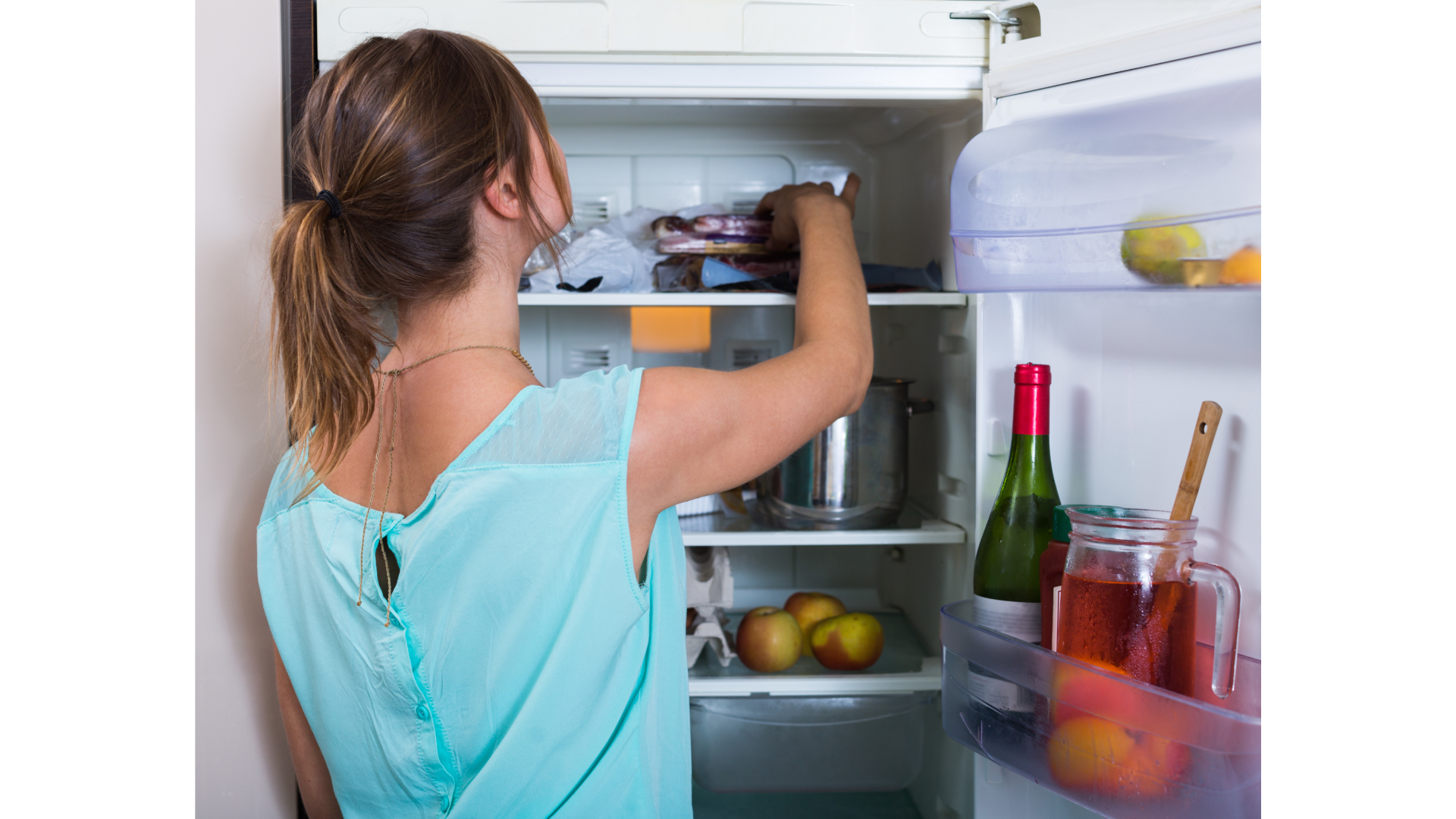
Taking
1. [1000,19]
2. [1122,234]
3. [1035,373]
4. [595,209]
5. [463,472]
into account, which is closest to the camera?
[463,472]

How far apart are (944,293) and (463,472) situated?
718 mm

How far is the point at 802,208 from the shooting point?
3.74 feet

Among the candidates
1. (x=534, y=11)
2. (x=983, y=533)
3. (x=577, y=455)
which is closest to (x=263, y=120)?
(x=534, y=11)

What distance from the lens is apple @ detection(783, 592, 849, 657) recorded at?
4.65 feet

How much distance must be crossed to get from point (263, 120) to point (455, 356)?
1.65 feet

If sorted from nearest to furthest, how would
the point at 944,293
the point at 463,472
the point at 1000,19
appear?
the point at 463,472
the point at 1000,19
the point at 944,293

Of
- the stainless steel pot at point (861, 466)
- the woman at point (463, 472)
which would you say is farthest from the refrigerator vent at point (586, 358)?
the woman at point (463, 472)

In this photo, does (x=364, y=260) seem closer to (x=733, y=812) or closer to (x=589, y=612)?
(x=589, y=612)

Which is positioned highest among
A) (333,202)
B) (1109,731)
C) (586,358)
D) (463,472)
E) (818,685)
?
(333,202)

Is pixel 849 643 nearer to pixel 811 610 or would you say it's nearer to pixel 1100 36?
pixel 811 610

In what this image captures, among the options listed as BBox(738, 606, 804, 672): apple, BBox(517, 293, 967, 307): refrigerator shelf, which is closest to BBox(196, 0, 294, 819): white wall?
BBox(517, 293, 967, 307): refrigerator shelf

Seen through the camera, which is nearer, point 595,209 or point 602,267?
point 602,267

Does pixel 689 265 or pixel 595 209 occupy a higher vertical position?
pixel 595 209

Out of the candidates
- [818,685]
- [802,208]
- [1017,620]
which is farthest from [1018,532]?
[802,208]
